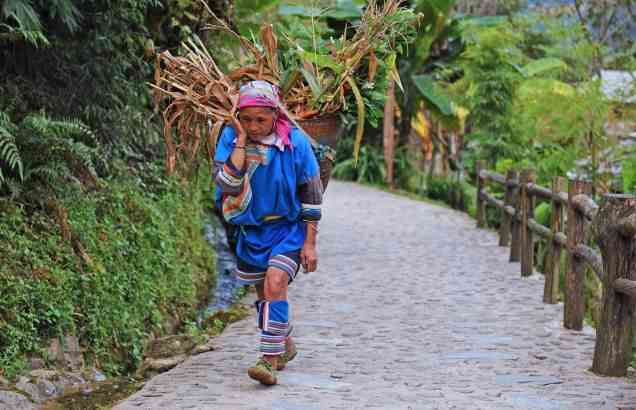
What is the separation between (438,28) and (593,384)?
719 inches

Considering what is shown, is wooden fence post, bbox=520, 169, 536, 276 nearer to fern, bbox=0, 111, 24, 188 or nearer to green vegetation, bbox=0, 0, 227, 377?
green vegetation, bbox=0, 0, 227, 377

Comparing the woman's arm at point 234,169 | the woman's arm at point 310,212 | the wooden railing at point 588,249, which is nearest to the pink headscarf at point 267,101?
the woman's arm at point 234,169

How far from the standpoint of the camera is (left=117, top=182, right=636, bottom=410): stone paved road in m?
5.34

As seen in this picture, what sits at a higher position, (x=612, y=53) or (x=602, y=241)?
(x=612, y=53)

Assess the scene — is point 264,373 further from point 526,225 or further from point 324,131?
point 526,225

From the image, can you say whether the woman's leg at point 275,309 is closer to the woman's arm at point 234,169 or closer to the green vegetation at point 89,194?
the woman's arm at point 234,169

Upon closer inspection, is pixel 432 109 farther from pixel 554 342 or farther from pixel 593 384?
pixel 593 384

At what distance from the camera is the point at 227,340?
736 centimetres

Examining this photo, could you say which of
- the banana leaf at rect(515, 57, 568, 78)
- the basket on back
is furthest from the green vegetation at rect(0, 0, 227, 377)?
the banana leaf at rect(515, 57, 568, 78)

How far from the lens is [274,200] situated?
18.1 ft

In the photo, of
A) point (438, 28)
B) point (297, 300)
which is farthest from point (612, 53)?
point (297, 300)

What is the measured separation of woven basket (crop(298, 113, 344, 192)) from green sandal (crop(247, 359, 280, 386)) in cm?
122

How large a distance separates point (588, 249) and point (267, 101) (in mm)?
3420

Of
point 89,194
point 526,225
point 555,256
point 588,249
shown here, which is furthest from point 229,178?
point 526,225
